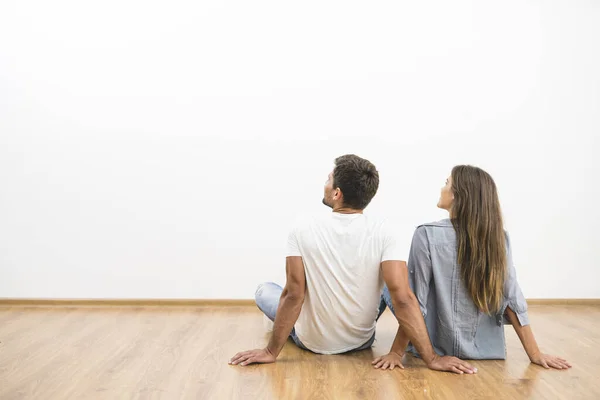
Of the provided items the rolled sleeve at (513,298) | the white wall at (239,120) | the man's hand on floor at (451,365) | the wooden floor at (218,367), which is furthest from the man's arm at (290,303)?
the white wall at (239,120)

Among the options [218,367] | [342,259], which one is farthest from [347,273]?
[218,367]

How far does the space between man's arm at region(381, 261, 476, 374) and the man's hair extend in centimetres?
29

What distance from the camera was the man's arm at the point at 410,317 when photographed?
2865 millimetres

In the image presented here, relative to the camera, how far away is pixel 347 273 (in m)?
2.98

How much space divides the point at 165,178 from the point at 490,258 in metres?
2.21

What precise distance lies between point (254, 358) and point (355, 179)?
2.79 feet

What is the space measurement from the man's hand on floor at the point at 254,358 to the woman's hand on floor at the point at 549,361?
1.10 m

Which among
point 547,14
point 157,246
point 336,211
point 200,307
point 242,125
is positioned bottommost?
point 200,307

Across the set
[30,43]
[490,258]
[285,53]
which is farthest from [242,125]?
[490,258]

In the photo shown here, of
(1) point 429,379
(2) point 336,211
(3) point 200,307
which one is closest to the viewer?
(1) point 429,379

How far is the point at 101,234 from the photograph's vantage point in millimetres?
4426

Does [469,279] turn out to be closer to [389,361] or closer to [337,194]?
[389,361]

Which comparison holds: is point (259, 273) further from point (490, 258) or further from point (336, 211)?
point (490, 258)

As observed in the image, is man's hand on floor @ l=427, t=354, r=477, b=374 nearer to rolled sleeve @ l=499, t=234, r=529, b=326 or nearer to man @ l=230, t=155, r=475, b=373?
man @ l=230, t=155, r=475, b=373
